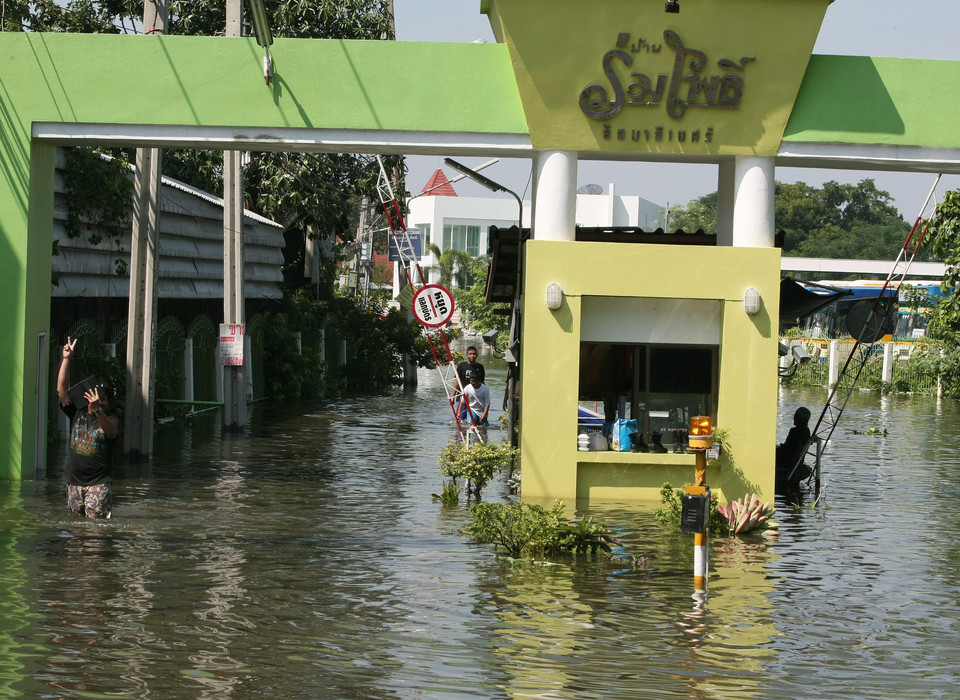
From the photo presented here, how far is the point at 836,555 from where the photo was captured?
587 inches

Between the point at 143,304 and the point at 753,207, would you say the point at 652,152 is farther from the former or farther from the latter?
the point at 143,304

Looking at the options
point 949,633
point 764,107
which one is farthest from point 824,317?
point 949,633

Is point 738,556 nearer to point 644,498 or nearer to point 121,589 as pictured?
point 644,498

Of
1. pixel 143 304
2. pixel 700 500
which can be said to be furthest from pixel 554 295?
pixel 143 304

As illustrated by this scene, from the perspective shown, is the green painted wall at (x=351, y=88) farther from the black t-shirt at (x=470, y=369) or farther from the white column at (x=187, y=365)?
the white column at (x=187, y=365)

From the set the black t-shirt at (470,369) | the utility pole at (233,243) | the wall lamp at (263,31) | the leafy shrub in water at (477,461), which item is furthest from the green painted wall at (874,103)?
the utility pole at (233,243)

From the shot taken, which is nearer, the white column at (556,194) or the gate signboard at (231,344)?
the white column at (556,194)

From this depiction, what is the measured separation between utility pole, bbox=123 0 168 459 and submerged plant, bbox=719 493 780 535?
9.83 m

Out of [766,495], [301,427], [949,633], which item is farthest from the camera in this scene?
[301,427]

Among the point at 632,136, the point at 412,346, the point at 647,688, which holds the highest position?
the point at 632,136

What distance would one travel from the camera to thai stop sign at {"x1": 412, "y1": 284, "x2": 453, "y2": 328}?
20.0m

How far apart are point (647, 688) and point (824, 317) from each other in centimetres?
6030

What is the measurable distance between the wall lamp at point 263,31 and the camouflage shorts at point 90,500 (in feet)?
19.8

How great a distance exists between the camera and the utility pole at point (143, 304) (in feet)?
67.8
